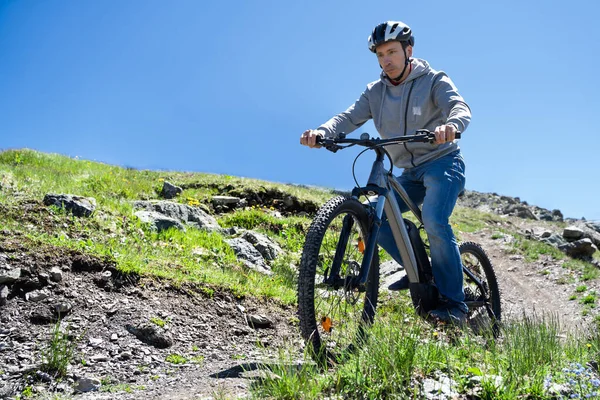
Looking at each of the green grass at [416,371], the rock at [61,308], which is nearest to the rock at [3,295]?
the rock at [61,308]

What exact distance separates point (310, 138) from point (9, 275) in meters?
3.43

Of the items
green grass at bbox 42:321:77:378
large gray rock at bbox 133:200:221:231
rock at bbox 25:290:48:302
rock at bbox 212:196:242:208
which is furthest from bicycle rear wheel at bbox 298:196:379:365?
rock at bbox 212:196:242:208

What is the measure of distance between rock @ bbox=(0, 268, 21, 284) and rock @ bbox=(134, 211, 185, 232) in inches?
144

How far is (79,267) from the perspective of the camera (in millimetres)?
6336

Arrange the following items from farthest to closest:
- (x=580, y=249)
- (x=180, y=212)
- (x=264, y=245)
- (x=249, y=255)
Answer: (x=580, y=249), (x=180, y=212), (x=264, y=245), (x=249, y=255)

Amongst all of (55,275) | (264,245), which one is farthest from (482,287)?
(55,275)

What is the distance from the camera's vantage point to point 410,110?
562 cm

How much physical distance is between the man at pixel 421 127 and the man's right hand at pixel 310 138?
33 cm

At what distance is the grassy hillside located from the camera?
3365mm

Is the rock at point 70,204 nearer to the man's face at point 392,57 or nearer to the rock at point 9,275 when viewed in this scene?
the rock at point 9,275

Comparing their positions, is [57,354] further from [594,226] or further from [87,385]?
[594,226]

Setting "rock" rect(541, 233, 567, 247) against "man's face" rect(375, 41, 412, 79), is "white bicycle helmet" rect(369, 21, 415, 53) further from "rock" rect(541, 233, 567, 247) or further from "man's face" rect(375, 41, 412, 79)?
"rock" rect(541, 233, 567, 247)

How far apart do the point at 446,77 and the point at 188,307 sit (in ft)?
12.7

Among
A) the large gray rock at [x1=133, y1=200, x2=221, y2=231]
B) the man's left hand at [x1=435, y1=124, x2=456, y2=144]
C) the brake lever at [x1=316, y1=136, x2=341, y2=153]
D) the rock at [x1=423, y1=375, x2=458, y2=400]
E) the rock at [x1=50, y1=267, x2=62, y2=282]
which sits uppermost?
the man's left hand at [x1=435, y1=124, x2=456, y2=144]
